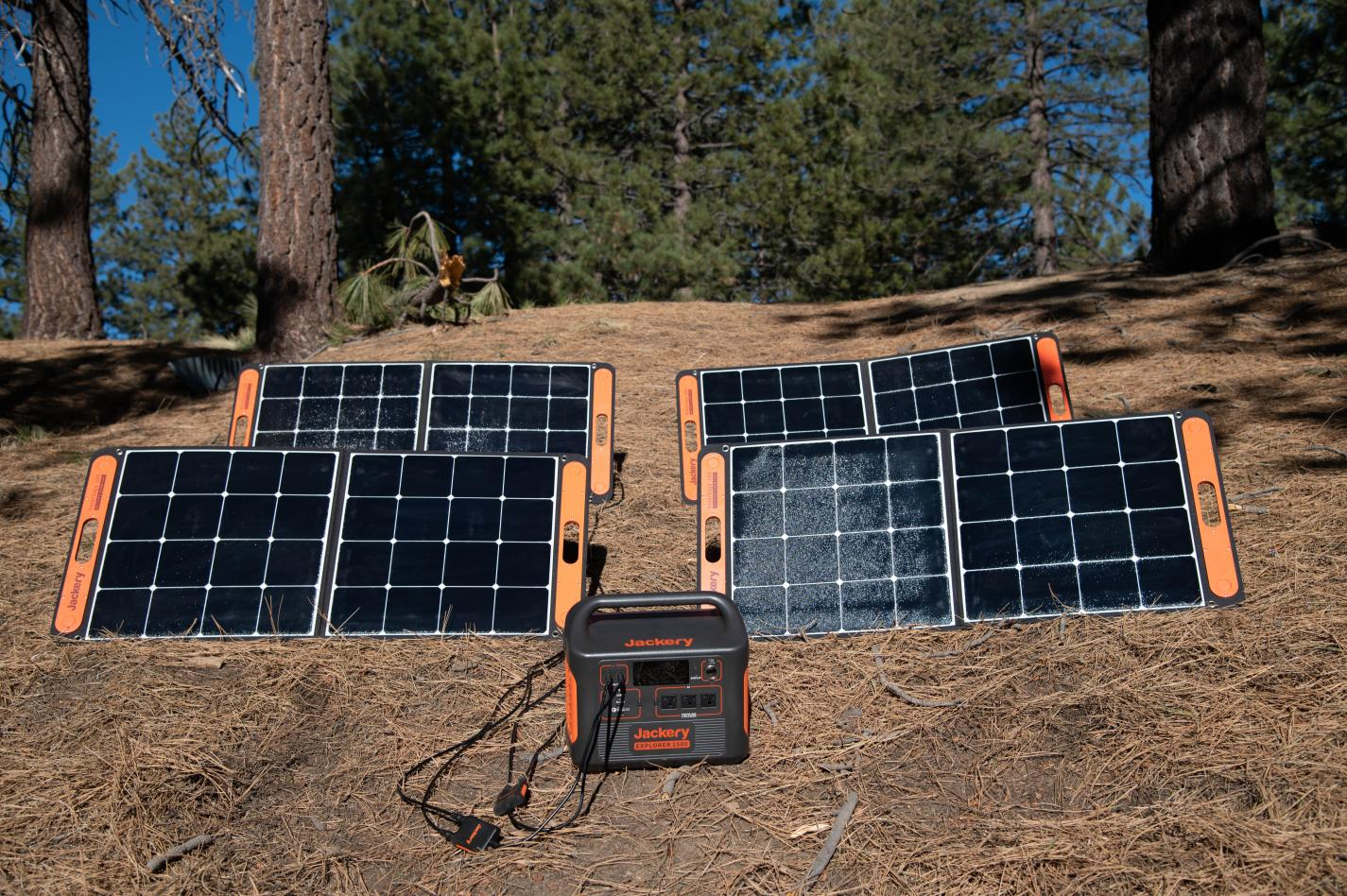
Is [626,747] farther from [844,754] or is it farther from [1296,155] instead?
[1296,155]

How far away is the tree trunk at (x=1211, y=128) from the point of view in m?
9.55

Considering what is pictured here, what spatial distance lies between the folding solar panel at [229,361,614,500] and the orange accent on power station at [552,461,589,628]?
125 cm

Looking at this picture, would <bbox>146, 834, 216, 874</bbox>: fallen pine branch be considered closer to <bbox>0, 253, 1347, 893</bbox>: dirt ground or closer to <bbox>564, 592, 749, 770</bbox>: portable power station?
<bbox>0, 253, 1347, 893</bbox>: dirt ground

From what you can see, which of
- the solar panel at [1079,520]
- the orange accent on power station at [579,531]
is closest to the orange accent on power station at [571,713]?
the orange accent on power station at [579,531]

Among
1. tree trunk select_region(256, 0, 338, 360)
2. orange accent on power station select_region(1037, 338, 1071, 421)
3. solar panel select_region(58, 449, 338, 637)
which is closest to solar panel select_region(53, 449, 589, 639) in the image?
solar panel select_region(58, 449, 338, 637)

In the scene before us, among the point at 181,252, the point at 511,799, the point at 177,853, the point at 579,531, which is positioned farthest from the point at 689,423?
the point at 181,252

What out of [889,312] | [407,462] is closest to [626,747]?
[407,462]

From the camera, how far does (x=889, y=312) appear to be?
35.1 ft

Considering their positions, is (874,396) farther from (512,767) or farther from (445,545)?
(512,767)

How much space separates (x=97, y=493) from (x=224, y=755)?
1865 millimetres

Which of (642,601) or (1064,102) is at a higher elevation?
(1064,102)

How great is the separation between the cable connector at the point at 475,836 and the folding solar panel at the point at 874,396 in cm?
299

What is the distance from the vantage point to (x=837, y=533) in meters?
4.68

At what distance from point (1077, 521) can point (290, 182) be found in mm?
8623
